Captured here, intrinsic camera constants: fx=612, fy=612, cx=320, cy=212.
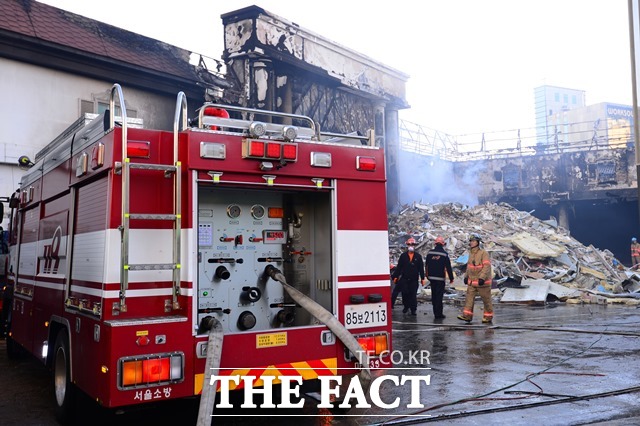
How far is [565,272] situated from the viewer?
61.4 ft

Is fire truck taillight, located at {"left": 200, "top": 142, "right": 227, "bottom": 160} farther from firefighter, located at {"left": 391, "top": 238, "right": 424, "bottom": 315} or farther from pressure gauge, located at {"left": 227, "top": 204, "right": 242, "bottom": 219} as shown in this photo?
firefighter, located at {"left": 391, "top": 238, "right": 424, "bottom": 315}

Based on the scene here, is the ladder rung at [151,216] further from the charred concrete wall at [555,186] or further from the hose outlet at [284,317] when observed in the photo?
the charred concrete wall at [555,186]

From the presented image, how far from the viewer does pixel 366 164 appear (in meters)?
5.72

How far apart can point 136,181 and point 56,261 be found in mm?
2087

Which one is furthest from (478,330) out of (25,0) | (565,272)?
(25,0)

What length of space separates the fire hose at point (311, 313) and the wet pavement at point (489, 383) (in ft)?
2.31

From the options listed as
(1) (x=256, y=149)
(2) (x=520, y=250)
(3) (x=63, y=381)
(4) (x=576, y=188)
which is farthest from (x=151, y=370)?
(4) (x=576, y=188)

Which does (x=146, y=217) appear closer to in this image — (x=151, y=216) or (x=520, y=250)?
(x=151, y=216)

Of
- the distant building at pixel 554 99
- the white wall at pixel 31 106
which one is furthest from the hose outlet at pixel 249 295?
the distant building at pixel 554 99

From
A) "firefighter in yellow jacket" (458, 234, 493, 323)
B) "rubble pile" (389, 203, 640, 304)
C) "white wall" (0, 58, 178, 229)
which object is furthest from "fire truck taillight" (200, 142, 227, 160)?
"rubble pile" (389, 203, 640, 304)

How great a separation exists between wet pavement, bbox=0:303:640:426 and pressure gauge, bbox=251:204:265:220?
1.91 m

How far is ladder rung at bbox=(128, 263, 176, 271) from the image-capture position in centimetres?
446

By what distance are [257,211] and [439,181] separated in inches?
1219

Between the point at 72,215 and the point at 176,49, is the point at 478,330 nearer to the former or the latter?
the point at 72,215
